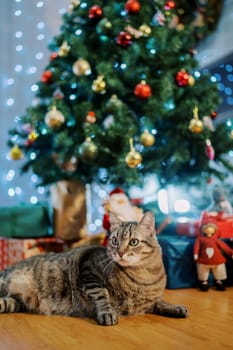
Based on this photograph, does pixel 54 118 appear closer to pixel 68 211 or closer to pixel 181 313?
pixel 68 211

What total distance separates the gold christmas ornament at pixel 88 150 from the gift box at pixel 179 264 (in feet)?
1.85

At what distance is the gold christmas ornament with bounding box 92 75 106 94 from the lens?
200 cm

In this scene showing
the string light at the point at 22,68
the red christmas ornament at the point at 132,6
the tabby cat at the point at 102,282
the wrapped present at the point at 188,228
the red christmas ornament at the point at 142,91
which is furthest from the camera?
the string light at the point at 22,68

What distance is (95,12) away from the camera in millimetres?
2121

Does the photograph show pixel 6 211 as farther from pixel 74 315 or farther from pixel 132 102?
pixel 74 315

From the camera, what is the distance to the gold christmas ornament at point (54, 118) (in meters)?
1.99

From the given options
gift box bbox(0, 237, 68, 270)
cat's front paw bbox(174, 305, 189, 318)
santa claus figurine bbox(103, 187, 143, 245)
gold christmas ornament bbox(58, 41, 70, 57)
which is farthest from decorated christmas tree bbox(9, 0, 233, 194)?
cat's front paw bbox(174, 305, 189, 318)

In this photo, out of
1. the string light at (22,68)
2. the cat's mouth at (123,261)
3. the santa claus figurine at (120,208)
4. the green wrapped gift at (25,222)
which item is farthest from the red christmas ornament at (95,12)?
the cat's mouth at (123,261)

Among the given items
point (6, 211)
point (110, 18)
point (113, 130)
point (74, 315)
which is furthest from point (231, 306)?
point (110, 18)

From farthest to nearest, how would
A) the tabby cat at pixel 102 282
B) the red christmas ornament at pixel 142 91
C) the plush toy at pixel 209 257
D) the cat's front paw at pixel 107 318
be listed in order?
the red christmas ornament at pixel 142 91
the plush toy at pixel 209 257
the tabby cat at pixel 102 282
the cat's front paw at pixel 107 318

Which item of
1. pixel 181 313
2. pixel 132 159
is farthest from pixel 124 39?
pixel 181 313

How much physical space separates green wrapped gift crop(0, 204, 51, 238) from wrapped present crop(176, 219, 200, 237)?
756 mm

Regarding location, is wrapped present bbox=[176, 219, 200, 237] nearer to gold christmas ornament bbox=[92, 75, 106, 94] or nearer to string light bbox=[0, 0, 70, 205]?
gold christmas ornament bbox=[92, 75, 106, 94]

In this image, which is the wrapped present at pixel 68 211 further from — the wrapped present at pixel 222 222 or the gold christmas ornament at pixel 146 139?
the wrapped present at pixel 222 222
